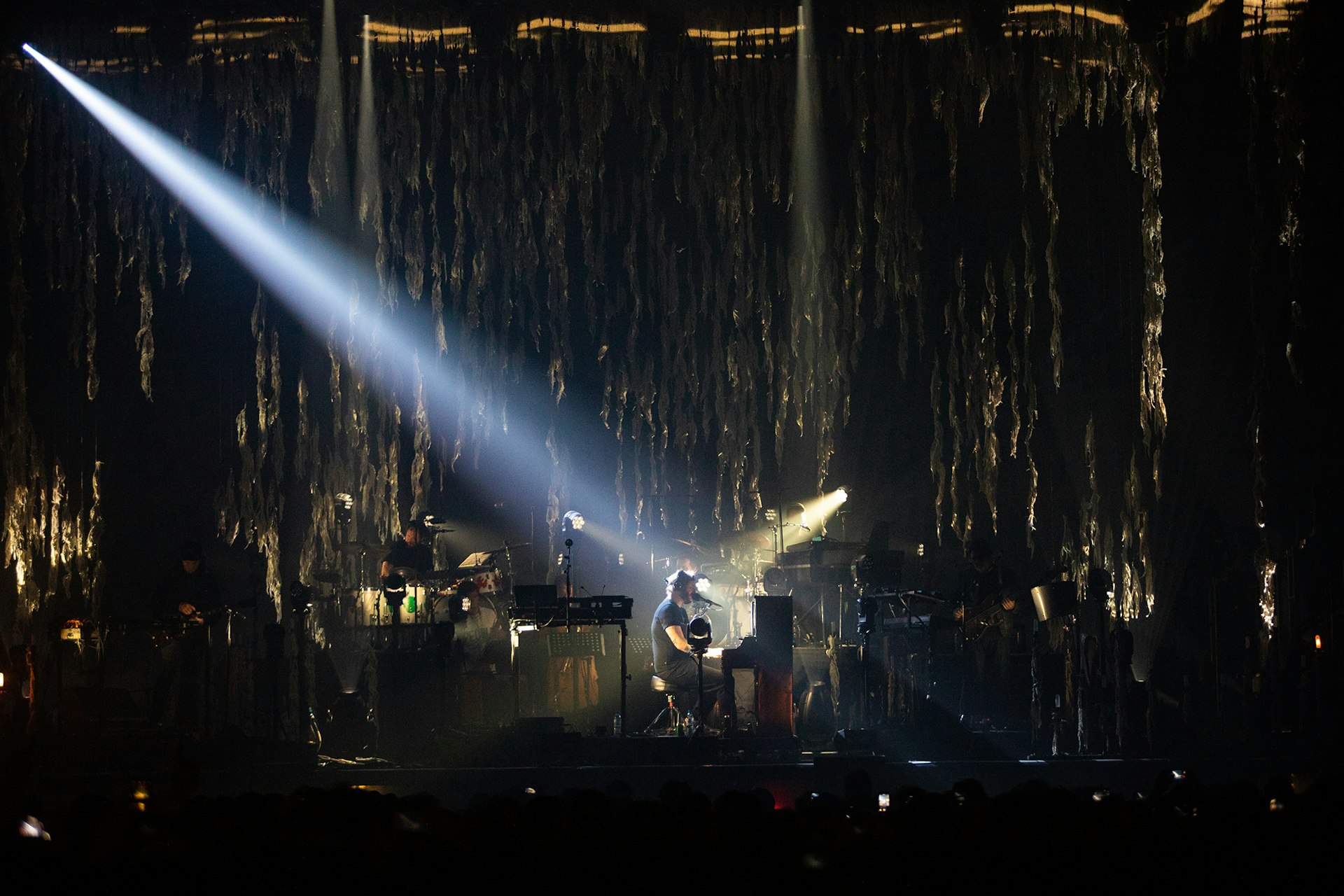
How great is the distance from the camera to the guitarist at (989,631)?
9.22m

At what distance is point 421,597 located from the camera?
35.8 feet

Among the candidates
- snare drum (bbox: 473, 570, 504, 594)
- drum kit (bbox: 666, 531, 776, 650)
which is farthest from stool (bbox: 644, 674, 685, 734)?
snare drum (bbox: 473, 570, 504, 594)

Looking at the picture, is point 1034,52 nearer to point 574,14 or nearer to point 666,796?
point 574,14

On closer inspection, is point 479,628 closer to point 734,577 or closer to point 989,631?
point 734,577

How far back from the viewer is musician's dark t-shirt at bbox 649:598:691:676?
962 centimetres

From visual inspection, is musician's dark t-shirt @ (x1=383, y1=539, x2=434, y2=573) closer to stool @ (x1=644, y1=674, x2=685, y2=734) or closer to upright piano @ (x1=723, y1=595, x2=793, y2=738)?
stool @ (x1=644, y1=674, x2=685, y2=734)

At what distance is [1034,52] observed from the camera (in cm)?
1099

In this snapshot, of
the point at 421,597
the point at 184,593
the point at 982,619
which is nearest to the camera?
the point at 184,593

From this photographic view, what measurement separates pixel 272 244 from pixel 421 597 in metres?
3.89

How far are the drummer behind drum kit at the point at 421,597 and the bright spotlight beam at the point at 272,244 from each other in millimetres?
2240

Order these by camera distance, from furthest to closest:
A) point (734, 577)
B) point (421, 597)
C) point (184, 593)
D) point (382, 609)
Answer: point (734, 577)
point (382, 609)
point (421, 597)
point (184, 593)

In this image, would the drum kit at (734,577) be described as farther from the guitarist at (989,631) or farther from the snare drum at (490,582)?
the guitarist at (989,631)

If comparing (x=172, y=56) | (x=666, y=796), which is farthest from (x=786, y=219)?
(x=666, y=796)

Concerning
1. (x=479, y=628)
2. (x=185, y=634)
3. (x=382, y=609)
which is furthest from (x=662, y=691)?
(x=185, y=634)
